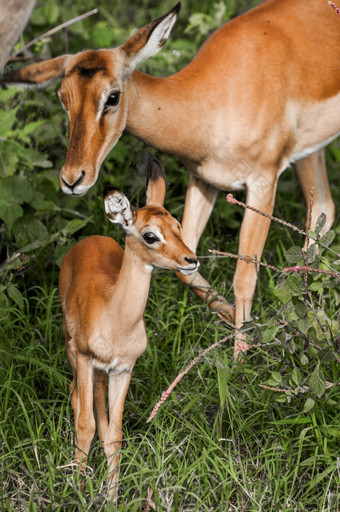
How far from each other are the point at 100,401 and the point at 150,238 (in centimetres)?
90

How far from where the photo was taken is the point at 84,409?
337 centimetres

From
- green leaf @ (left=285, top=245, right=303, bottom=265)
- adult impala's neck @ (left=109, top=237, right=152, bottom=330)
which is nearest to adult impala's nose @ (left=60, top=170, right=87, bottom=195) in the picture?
adult impala's neck @ (left=109, top=237, right=152, bottom=330)

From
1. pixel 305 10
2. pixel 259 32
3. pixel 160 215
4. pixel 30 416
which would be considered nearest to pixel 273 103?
pixel 259 32

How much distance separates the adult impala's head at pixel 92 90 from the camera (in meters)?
3.80

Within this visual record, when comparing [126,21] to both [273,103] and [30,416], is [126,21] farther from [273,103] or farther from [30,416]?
[30,416]

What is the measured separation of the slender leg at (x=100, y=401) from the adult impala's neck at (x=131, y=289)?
51cm

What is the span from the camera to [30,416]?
3.79 metres

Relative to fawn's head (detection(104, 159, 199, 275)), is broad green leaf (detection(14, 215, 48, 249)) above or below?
below

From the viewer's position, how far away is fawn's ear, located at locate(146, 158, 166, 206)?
3.46 metres

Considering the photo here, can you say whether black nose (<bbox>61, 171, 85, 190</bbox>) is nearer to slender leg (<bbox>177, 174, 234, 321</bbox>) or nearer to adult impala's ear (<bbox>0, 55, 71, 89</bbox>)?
adult impala's ear (<bbox>0, 55, 71, 89</bbox>)

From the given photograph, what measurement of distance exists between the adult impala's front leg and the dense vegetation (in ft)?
0.39

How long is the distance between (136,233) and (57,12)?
3.18 m

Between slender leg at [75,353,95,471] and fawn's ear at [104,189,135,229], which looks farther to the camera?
slender leg at [75,353,95,471]

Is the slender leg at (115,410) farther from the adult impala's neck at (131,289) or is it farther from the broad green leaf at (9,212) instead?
the broad green leaf at (9,212)
